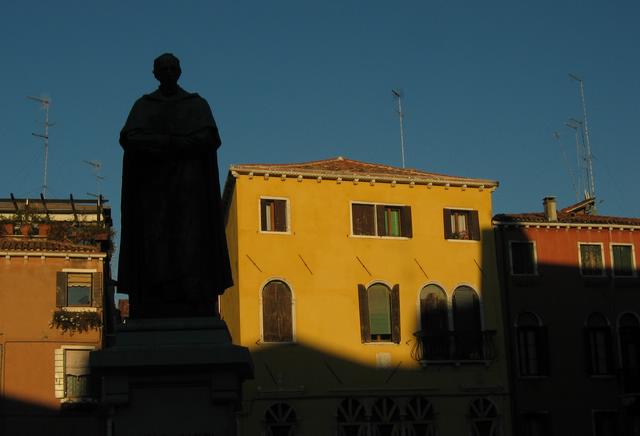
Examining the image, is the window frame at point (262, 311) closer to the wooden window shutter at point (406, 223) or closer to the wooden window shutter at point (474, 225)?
the wooden window shutter at point (406, 223)

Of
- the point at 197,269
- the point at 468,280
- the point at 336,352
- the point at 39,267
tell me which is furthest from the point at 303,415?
the point at 197,269

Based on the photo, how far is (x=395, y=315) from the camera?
138ft

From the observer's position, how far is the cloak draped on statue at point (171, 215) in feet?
40.5

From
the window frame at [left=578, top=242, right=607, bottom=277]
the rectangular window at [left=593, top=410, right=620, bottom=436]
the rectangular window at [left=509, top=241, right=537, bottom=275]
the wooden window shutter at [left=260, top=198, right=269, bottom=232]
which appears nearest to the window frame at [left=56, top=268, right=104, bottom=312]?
the wooden window shutter at [left=260, top=198, right=269, bottom=232]

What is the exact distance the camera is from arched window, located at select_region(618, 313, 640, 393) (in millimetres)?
44312

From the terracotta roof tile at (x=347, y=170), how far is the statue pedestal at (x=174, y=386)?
96.1 feet

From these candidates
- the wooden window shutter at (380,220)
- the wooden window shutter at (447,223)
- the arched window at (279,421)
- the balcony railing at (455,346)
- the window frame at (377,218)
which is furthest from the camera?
the wooden window shutter at (447,223)

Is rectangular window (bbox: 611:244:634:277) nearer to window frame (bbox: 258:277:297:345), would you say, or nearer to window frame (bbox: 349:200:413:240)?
window frame (bbox: 349:200:413:240)

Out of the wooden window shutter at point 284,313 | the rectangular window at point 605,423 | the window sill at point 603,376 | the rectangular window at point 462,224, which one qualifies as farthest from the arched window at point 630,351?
the wooden window shutter at point 284,313

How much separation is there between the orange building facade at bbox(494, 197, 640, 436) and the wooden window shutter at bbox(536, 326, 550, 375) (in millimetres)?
37

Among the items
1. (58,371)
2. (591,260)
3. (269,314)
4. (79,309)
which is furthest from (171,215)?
(591,260)

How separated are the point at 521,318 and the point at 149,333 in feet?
109

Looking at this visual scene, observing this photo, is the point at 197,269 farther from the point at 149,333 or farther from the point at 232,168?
the point at 232,168

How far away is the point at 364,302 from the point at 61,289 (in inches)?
440
